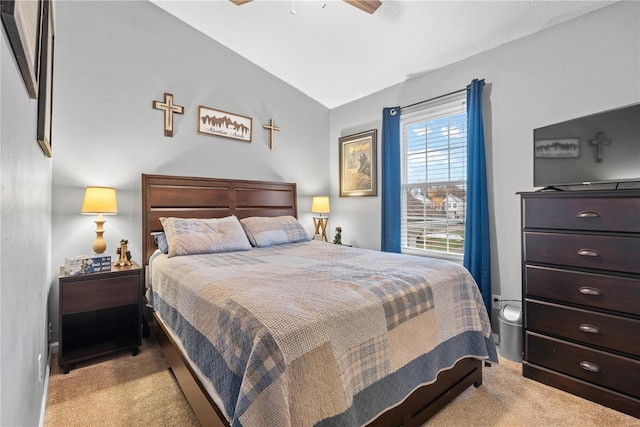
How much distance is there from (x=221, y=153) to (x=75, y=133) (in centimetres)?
134

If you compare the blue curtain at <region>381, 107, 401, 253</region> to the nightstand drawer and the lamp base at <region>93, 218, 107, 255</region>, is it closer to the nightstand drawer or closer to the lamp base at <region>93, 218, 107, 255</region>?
the nightstand drawer

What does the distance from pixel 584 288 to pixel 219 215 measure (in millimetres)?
3269

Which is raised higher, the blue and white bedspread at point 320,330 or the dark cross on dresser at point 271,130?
the dark cross on dresser at point 271,130

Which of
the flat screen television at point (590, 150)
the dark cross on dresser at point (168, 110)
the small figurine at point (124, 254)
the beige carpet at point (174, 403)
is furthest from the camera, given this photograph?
the dark cross on dresser at point (168, 110)

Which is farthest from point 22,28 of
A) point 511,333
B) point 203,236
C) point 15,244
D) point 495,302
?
point 495,302

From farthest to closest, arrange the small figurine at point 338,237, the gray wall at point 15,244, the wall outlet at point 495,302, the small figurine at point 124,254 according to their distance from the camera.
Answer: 1. the small figurine at point 338,237
2. the wall outlet at point 495,302
3. the small figurine at point 124,254
4. the gray wall at point 15,244

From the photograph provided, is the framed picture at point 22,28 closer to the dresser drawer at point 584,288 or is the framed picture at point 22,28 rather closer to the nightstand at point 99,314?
the nightstand at point 99,314

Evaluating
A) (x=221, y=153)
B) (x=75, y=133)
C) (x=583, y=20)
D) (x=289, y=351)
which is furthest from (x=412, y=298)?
(x=75, y=133)

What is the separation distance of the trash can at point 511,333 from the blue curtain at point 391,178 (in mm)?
1320

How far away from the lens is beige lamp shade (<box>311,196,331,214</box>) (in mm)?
4277

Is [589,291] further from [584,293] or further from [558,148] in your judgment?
[558,148]

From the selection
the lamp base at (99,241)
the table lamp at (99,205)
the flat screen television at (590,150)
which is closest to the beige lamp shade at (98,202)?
the table lamp at (99,205)

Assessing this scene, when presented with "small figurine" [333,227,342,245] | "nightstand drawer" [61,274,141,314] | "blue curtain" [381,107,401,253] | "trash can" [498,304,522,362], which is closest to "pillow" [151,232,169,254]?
"nightstand drawer" [61,274,141,314]

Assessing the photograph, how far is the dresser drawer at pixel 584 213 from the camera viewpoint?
181 centimetres
